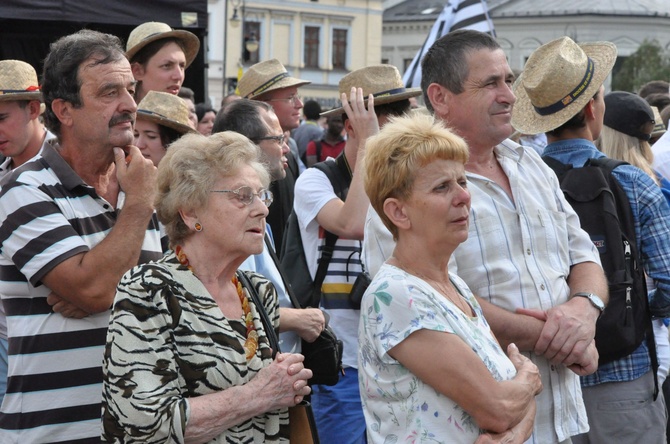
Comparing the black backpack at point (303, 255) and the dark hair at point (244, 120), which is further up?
the dark hair at point (244, 120)

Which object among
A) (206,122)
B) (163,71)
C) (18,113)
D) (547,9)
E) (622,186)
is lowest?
(206,122)

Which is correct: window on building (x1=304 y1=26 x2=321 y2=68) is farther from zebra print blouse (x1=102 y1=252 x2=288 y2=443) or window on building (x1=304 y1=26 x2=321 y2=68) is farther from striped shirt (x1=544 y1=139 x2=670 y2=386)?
zebra print blouse (x1=102 y1=252 x2=288 y2=443)

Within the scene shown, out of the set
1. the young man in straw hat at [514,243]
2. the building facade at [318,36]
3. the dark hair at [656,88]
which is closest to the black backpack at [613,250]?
the young man in straw hat at [514,243]

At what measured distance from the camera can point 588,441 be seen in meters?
4.26

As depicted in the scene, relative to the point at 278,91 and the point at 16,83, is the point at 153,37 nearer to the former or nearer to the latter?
the point at 16,83

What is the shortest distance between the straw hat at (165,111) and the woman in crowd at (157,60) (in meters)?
0.70

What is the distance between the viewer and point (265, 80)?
652cm

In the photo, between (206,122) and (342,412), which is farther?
(206,122)

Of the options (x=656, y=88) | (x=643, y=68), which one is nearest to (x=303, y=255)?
(x=656, y=88)

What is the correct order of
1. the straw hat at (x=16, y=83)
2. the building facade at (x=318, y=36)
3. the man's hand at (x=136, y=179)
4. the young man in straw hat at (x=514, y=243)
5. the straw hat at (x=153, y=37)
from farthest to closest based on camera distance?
the building facade at (x=318, y=36) < the straw hat at (x=153, y=37) < the straw hat at (x=16, y=83) < the young man in straw hat at (x=514, y=243) < the man's hand at (x=136, y=179)

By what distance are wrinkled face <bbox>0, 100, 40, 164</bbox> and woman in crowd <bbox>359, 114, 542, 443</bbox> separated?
279cm

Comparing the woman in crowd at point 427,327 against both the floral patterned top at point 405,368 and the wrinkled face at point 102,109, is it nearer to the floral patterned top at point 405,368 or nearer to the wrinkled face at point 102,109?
the floral patterned top at point 405,368

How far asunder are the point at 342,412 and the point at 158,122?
1.79 meters

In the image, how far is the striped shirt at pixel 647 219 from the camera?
14.5ft
